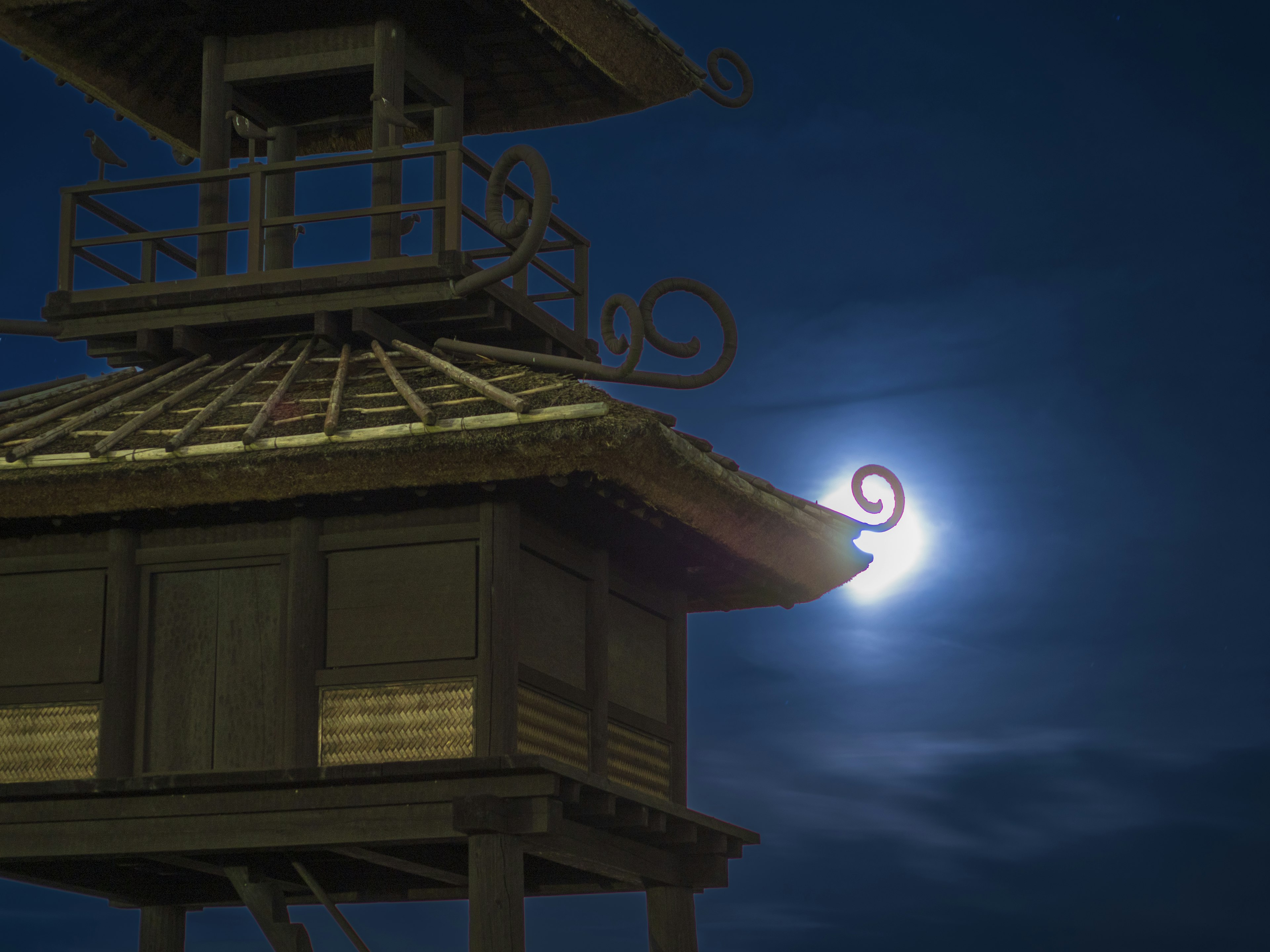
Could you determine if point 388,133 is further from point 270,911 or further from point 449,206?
point 270,911


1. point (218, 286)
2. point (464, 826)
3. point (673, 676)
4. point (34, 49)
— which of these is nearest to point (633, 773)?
point (673, 676)

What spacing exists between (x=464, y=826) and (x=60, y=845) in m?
3.03

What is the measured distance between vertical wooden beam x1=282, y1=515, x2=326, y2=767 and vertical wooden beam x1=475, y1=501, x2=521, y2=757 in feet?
3.85

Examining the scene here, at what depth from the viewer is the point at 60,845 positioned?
44.3ft

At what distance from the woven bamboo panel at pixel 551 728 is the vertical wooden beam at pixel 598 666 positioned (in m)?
0.06

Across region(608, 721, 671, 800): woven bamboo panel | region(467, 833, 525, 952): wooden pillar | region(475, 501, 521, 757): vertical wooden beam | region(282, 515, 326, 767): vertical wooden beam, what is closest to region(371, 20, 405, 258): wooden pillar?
region(282, 515, 326, 767): vertical wooden beam

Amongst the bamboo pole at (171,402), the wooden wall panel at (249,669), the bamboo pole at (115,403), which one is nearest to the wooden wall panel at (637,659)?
the wooden wall panel at (249,669)

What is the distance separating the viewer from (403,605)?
1325cm

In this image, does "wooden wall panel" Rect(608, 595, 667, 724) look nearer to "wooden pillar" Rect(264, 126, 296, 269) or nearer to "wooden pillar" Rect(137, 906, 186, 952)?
"wooden pillar" Rect(264, 126, 296, 269)

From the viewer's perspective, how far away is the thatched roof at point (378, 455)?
12703 mm

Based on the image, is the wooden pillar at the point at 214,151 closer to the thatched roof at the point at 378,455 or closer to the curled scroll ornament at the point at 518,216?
the thatched roof at the point at 378,455

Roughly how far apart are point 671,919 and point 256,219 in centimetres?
649

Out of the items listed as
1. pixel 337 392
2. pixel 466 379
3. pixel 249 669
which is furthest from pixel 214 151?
pixel 249 669

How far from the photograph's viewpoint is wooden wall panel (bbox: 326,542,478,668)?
13102 millimetres
